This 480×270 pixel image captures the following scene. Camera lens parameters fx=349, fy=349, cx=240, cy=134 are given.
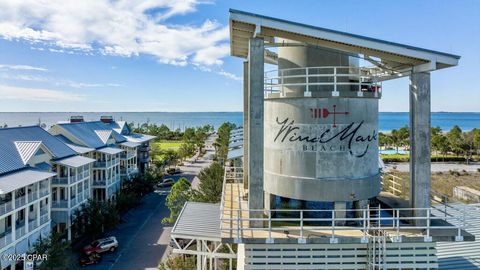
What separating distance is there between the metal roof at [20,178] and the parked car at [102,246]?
7.01 metres

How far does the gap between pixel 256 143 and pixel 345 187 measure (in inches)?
167

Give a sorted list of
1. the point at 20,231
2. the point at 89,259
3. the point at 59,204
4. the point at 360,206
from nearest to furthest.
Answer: the point at 360,206
the point at 20,231
the point at 89,259
the point at 59,204

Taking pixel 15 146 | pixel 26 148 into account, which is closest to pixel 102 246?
pixel 26 148

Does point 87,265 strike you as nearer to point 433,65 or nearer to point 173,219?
point 173,219

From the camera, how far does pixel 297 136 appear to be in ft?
48.9

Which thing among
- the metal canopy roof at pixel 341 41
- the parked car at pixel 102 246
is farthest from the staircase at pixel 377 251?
the parked car at pixel 102 246

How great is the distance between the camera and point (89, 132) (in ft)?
140

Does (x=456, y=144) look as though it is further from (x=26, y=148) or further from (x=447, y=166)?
(x=26, y=148)

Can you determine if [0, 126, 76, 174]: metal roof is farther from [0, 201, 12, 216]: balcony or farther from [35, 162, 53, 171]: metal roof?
[0, 201, 12, 216]: balcony

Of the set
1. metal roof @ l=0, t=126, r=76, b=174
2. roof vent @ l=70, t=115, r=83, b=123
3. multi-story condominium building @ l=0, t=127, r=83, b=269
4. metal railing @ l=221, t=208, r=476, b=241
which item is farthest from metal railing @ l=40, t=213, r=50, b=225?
roof vent @ l=70, t=115, r=83, b=123

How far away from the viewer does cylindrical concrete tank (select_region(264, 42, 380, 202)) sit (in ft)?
47.8

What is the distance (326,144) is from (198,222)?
24.1ft

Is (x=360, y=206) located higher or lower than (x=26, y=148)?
lower

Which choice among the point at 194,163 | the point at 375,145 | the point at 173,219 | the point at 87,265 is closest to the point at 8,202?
the point at 87,265
